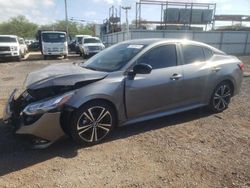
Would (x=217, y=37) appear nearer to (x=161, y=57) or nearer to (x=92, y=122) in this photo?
(x=161, y=57)

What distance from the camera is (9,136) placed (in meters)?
4.60

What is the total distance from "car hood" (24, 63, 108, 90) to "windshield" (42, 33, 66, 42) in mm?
18488

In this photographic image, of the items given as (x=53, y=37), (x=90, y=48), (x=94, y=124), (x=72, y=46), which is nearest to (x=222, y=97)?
(x=94, y=124)

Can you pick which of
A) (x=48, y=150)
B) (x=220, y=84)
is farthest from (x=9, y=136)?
(x=220, y=84)

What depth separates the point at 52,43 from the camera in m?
21.9

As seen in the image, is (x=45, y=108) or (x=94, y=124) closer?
(x=45, y=108)

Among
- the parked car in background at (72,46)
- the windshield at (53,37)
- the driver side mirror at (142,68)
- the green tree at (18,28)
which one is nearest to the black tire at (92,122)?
the driver side mirror at (142,68)

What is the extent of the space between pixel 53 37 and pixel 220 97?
61.1 ft

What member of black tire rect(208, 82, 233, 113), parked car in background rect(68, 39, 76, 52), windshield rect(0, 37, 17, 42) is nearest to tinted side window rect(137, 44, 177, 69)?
black tire rect(208, 82, 233, 113)

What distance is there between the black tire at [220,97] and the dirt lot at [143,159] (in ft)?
2.23

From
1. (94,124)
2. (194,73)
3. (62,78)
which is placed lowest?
(94,124)

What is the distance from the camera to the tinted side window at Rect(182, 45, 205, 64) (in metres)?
5.33

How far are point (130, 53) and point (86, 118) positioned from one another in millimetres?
1422

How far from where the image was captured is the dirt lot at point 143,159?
11.2 ft
